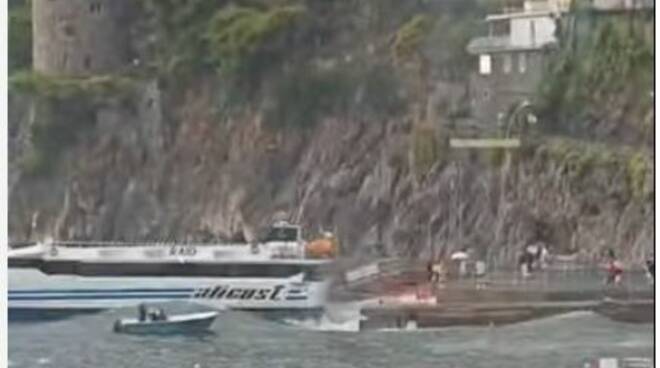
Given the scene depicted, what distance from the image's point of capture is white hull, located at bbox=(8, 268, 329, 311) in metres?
4.59

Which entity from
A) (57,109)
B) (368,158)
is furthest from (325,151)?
(57,109)

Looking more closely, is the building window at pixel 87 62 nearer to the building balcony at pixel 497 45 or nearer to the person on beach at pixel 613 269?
the building balcony at pixel 497 45

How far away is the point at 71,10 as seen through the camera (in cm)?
459

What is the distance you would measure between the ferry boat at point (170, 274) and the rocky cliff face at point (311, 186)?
0.08 ft

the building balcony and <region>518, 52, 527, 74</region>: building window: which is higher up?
the building balcony

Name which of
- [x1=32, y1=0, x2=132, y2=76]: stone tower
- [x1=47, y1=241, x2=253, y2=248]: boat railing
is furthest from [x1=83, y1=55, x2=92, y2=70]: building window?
[x1=47, y1=241, x2=253, y2=248]: boat railing

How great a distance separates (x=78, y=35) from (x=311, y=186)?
40cm

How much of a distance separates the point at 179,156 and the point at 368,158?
27 centimetres

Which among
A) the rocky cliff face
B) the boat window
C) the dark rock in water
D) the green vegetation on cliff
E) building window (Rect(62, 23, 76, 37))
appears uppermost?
building window (Rect(62, 23, 76, 37))

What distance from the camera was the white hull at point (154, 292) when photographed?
4.59 metres

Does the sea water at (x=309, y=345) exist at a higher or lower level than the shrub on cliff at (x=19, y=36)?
lower

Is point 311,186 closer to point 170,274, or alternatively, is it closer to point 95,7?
point 170,274

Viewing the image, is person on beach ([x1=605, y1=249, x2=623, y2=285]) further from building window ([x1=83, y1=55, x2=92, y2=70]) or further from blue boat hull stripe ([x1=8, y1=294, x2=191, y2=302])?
building window ([x1=83, y1=55, x2=92, y2=70])

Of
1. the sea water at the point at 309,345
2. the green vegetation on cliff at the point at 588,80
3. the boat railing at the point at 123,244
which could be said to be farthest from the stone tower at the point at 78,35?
the green vegetation on cliff at the point at 588,80
